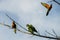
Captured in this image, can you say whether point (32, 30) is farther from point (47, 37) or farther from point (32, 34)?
point (47, 37)

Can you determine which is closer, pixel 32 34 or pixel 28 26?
pixel 32 34

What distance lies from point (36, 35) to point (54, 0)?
49 centimetres

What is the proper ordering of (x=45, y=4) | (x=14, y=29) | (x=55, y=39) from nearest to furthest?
1. (x=55, y=39)
2. (x=45, y=4)
3. (x=14, y=29)

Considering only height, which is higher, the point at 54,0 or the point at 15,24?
the point at 54,0

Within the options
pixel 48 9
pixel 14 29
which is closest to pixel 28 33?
pixel 14 29

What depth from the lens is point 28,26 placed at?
9.26 ft

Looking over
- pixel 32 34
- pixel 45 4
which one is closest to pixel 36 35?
pixel 32 34

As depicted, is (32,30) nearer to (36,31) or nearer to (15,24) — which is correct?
(36,31)

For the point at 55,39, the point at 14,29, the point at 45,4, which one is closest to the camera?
the point at 55,39

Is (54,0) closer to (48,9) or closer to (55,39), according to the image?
(48,9)

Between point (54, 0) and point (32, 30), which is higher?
point (54, 0)

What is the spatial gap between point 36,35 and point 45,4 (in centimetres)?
41

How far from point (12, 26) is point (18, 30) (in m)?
0.12

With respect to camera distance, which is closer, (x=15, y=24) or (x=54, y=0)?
(x=54, y=0)
